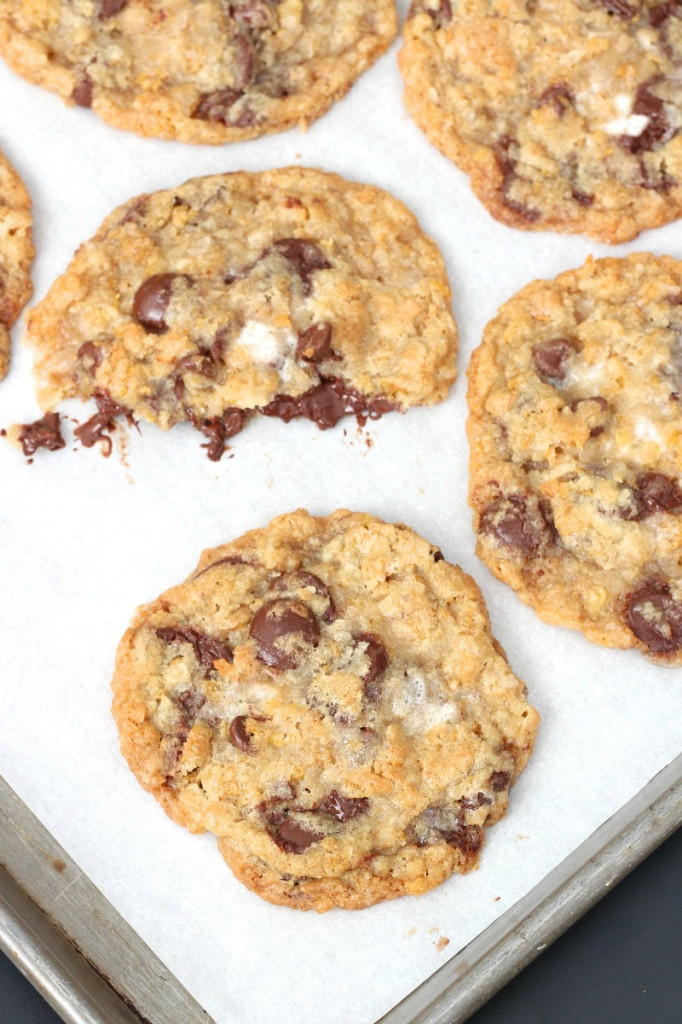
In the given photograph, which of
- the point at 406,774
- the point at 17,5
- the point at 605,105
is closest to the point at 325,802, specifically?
the point at 406,774

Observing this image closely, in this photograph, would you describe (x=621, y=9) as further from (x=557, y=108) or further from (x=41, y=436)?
(x=41, y=436)

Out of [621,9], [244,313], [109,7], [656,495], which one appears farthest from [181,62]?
[656,495]

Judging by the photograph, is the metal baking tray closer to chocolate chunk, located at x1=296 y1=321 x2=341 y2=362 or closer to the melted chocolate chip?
chocolate chunk, located at x1=296 y1=321 x2=341 y2=362

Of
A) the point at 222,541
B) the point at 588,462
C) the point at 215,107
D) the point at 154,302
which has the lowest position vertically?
the point at 588,462

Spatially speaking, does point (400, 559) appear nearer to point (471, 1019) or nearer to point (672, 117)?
point (471, 1019)

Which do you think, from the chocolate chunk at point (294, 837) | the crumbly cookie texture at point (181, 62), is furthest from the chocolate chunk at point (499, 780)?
the crumbly cookie texture at point (181, 62)

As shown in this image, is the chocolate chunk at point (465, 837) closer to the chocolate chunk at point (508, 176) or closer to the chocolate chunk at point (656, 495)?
the chocolate chunk at point (656, 495)
